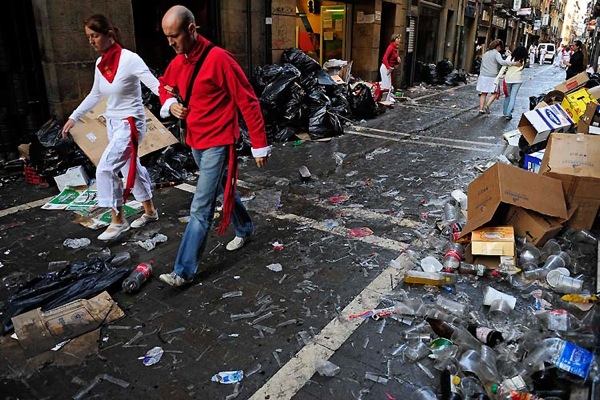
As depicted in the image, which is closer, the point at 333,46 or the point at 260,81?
the point at 260,81

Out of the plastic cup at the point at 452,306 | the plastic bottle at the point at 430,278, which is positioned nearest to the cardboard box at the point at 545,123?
the plastic bottle at the point at 430,278

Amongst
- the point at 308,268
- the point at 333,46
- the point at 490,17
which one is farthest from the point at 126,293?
the point at 490,17

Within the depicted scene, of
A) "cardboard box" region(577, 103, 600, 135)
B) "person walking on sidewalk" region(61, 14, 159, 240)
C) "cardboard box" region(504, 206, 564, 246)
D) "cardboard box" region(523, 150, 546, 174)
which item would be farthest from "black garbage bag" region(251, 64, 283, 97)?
"cardboard box" region(504, 206, 564, 246)

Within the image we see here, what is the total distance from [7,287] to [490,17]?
31.8 m

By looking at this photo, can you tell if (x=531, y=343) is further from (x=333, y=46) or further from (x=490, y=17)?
(x=490, y=17)

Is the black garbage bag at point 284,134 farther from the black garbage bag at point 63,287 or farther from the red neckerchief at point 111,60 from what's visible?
the black garbage bag at point 63,287

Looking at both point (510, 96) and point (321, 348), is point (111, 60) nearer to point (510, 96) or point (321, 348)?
point (321, 348)

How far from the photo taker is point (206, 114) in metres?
3.06

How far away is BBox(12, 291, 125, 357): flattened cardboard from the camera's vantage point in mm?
2625

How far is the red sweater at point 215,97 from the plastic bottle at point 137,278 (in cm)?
99

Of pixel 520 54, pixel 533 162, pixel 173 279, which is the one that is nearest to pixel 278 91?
pixel 533 162

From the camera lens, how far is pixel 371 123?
31.9 feet

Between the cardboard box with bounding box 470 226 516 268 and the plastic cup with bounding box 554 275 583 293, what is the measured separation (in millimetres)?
318

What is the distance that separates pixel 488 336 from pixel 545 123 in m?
3.98
